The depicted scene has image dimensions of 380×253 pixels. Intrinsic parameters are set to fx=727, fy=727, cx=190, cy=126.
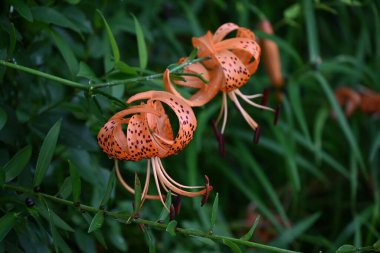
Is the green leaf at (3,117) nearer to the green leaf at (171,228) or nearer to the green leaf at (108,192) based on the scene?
the green leaf at (108,192)

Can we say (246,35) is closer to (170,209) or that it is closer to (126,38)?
(170,209)

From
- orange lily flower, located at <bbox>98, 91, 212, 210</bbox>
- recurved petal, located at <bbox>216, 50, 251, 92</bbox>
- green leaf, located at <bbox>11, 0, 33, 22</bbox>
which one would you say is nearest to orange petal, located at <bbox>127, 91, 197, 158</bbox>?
orange lily flower, located at <bbox>98, 91, 212, 210</bbox>

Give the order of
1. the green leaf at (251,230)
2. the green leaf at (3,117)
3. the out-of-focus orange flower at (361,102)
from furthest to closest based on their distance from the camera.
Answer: the out-of-focus orange flower at (361,102), the green leaf at (3,117), the green leaf at (251,230)

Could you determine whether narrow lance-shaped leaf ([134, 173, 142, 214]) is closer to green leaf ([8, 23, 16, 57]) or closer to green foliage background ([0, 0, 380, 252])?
green foliage background ([0, 0, 380, 252])

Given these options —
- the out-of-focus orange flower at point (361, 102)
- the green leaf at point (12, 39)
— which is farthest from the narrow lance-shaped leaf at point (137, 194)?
the out-of-focus orange flower at point (361, 102)

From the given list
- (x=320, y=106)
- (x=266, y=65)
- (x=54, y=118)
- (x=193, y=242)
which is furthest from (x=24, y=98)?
(x=320, y=106)

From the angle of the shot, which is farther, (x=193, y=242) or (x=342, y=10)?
(x=342, y=10)

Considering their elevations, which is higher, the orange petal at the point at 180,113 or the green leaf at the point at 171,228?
the orange petal at the point at 180,113
